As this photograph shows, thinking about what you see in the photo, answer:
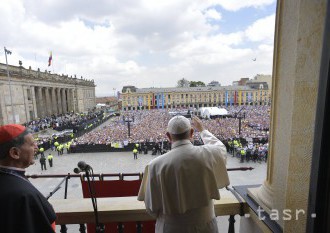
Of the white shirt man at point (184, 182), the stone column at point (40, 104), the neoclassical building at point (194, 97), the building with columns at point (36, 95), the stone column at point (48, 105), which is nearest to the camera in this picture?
the white shirt man at point (184, 182)

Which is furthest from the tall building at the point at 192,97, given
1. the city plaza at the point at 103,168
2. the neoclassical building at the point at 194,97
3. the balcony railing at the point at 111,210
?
the balcony railing at the point at 111,210

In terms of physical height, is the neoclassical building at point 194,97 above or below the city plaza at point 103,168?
above

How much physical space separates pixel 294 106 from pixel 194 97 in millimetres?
86337

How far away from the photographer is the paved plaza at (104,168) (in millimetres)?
10742

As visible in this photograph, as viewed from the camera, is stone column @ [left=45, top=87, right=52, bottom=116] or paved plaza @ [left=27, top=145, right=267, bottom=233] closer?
paved plaza @ [left=27, top=145, right=267, bottom=233]

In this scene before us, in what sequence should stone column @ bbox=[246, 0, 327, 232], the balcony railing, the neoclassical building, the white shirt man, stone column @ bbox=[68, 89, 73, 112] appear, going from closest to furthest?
1. stone column @ bbox=[246, 0, 327, 232]
2. the white shirt man
3. the balcony railing
4. stone column @ bbox=[68, 89, 73, 112]
5. the neoclassical building

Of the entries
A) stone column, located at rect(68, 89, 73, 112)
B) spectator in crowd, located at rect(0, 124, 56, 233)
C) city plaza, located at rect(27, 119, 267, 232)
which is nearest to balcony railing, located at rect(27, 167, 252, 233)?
spectator in crowd, located at rect(0, 124, 56, 233)

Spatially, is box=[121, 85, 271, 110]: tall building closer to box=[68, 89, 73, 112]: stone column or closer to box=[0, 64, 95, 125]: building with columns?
box=[0, 64, 95, 125]: building with columns

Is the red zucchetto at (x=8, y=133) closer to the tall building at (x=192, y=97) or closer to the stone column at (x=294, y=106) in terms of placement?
the stone column at (x=294, y=106)

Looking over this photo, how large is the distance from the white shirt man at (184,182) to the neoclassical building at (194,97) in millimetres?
76350

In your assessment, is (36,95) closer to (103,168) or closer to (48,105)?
(48,105)

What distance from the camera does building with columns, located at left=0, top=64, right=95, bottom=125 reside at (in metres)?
29.8

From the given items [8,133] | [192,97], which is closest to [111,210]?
[8,133]

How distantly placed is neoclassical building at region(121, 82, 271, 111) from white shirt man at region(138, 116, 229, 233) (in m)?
76.4
